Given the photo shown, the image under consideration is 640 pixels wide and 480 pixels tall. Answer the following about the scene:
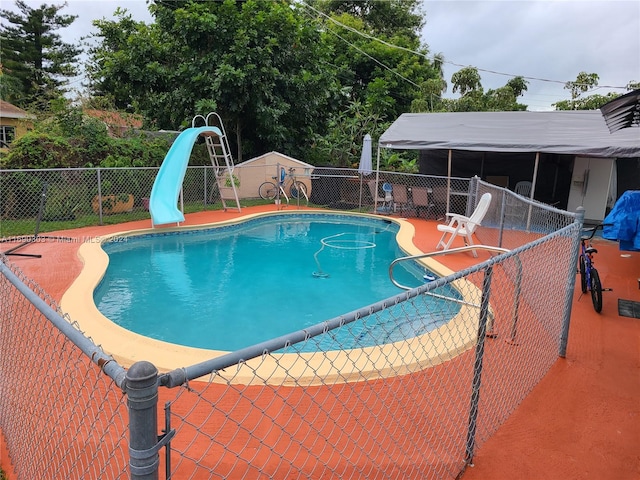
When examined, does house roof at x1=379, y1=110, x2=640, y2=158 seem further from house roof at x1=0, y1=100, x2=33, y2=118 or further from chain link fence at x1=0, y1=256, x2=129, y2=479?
house roof at x1=0, y1=100, x2=33, y2=118

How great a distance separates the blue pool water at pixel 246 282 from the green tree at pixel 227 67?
587 cm

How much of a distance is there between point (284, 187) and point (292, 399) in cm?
1252

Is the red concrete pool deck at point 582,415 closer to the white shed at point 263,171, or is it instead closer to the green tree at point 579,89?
the white shed at point 263,171

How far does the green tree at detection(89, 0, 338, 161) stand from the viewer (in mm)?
14570

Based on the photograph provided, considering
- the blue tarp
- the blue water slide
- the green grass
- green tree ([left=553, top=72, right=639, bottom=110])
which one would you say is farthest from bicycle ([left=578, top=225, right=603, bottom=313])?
green tree ([left=553, top=72, right=639, bottom=110])

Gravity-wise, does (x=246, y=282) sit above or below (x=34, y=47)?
below

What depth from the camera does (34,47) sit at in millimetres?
27828

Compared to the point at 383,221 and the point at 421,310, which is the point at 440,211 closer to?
the point at 383,221

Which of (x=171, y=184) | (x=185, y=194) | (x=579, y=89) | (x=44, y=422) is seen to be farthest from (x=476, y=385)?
(x=579, y=89)

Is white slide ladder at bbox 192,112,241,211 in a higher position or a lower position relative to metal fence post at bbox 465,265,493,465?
higher

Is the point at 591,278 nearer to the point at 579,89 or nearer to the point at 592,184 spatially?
the point at 592,184

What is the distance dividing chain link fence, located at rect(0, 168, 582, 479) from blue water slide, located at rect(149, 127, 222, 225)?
22.1ft

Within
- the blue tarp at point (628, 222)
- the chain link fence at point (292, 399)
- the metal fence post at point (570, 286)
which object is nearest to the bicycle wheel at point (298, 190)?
the blue tarp at point (628, 222)

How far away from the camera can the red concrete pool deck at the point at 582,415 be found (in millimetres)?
2523
